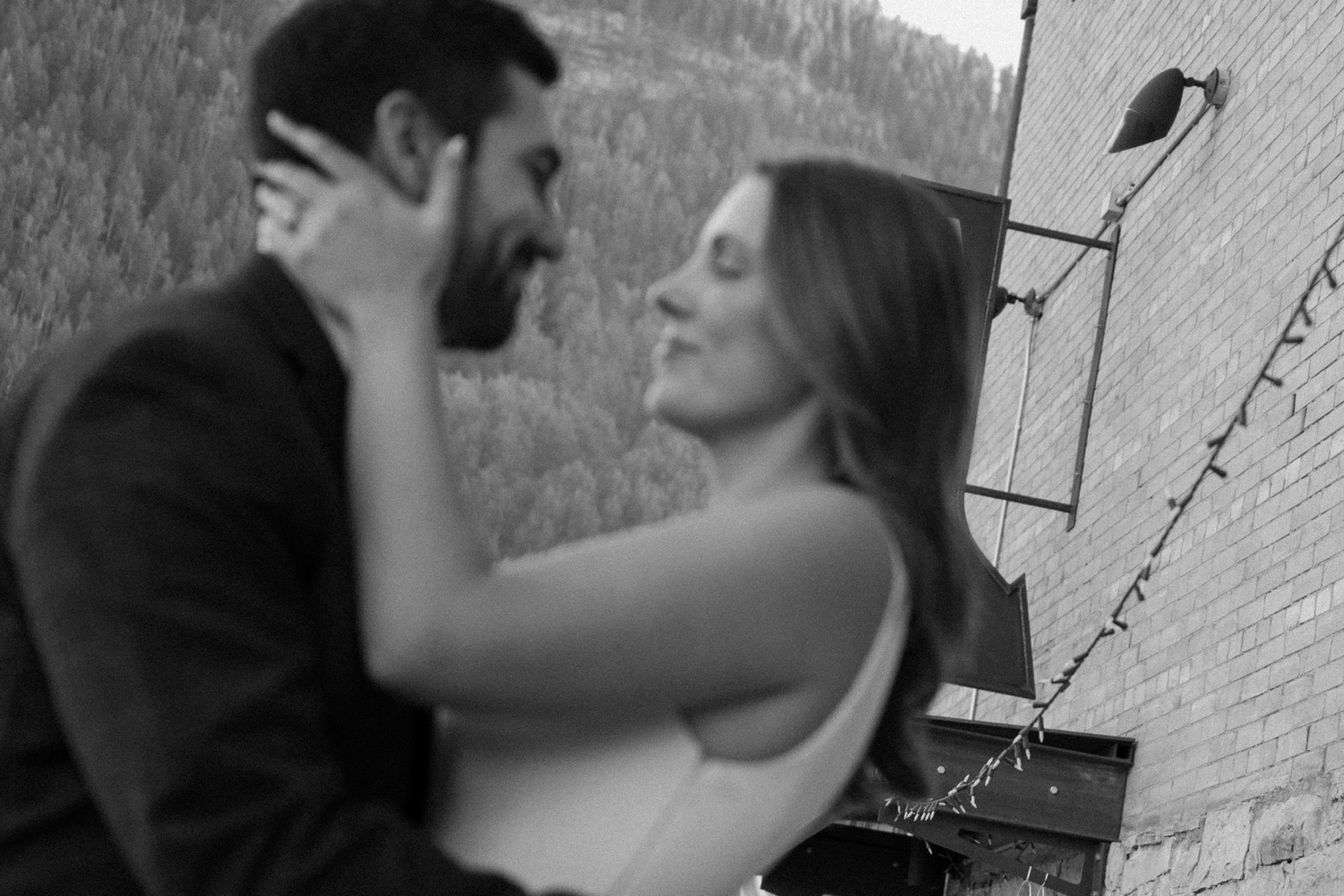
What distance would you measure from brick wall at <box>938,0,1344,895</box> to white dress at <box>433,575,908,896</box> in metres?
4.52

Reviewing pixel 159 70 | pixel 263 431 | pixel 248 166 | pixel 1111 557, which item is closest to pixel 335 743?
pixel 263 431

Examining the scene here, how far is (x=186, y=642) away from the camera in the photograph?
119 cm

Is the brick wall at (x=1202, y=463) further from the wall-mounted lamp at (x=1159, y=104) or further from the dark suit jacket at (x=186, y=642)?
the dark suit jacket at (x=186, y=642)

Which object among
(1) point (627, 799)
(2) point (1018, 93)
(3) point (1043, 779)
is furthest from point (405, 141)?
(2) point (1018, 93)

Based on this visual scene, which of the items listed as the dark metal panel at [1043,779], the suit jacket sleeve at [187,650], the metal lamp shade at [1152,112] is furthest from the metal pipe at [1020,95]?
the suit jacket sleeve at [187,650]

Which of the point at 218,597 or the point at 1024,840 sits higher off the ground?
the point at 218,597

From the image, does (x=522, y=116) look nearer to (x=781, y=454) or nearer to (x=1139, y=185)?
(x=781, y=454)

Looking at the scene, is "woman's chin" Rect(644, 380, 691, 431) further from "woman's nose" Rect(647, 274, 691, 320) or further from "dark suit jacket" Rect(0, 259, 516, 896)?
"dark suit jacket" Rect(0, 259, 516, 896)

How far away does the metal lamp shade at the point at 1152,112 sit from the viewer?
805cm

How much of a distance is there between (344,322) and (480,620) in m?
0.26

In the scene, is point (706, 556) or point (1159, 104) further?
point (1159, 104)

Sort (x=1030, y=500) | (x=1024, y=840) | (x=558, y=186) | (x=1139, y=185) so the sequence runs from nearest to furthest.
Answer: (x=1024, y=840), (x=1139, y=185), (x=1030, y=500), (x=558, y=186)

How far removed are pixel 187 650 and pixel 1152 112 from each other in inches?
297

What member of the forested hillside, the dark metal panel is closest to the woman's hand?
the dark metal panel
